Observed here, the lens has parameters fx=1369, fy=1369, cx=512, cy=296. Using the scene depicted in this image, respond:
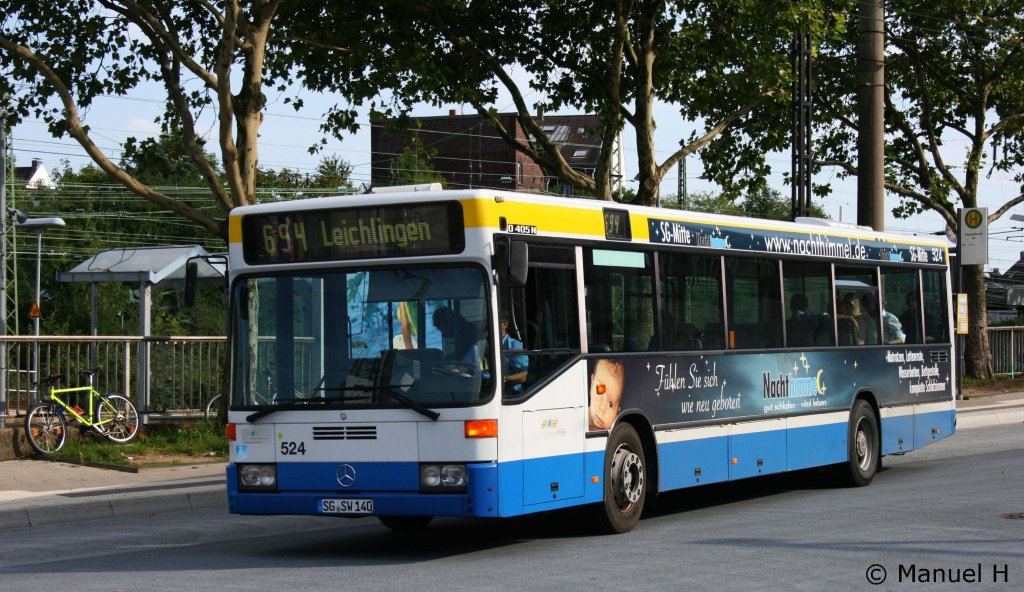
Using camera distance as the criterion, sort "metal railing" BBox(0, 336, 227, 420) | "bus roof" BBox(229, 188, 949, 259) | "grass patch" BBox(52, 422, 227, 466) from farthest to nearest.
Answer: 1. "metal railing" BBox(0, 336, 227, 420)
2. "grass patch" BBox(52, 422, 227, 466)
3. "bus roof" BBox(229, 188, 949, 259)

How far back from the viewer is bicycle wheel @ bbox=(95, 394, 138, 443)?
765 inches

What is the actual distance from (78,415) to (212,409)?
2231mm

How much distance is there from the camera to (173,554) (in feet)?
36.6

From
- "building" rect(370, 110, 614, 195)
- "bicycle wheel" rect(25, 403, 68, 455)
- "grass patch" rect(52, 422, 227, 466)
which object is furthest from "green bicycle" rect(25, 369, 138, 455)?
"building" rect(370, 110, 614, 195)

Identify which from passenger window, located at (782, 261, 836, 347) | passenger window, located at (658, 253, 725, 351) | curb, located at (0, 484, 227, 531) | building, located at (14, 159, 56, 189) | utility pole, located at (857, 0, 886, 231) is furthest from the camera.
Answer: building, located at (14, 159, 56, 189)

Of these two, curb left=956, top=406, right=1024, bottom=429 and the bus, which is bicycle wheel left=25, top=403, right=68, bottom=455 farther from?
curb left=956, top=406, right=1024, bottom=429

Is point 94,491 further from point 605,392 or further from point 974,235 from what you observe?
point 974,235

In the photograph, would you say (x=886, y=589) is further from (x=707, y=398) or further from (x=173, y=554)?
(x=173, y=554)

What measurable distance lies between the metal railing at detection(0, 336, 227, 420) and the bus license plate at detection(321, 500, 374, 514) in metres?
9.31

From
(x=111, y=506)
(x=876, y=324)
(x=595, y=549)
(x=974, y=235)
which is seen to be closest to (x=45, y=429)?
(x=111, y=506)

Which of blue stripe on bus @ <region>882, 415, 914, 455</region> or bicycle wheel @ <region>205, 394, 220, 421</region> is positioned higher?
bicycle wheel @ <region>205, 394, 220, 421</region>

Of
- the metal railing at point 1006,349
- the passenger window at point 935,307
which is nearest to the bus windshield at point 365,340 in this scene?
the passenger window at point 935,307

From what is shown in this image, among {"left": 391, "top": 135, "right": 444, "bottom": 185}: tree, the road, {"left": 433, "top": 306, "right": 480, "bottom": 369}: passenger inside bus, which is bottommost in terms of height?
the road

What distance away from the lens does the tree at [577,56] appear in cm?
2411
